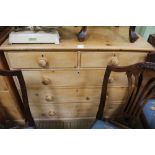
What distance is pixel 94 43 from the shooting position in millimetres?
913

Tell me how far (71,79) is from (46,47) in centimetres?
31

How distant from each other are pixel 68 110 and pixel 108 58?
0.64 m

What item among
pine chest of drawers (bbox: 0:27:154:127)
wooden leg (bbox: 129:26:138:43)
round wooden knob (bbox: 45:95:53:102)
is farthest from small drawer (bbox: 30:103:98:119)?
wooden leg (bbox: 129:26:138:43)

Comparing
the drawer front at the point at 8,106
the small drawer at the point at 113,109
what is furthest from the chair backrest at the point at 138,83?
the drawer front at the point at 8,106

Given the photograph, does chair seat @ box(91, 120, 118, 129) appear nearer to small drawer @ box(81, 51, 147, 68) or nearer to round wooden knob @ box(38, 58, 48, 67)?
small drawer @ box(81, 51, 147, 68)

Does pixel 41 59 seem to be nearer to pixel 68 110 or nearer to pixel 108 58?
pixel 108 58

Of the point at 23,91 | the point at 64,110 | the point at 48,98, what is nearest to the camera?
the point at 23,91

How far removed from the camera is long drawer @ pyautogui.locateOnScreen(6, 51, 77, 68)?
893mm

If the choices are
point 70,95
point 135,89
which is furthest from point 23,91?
point 135,89

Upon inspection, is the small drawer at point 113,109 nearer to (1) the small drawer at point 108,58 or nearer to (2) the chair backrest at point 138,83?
(2) the chair backrest at point 138,83
